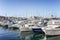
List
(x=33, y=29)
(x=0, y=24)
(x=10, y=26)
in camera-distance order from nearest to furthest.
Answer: (x=33, y=29) → (x=10, y=26) → (x=0, y=24)

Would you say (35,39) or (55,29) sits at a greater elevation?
(55,29)

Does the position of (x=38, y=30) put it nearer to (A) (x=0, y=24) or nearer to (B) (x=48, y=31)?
(B) (x=48, y=31)

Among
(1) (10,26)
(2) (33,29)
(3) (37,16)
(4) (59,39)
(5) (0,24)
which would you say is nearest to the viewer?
(4) (59,39)

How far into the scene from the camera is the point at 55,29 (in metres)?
20.1

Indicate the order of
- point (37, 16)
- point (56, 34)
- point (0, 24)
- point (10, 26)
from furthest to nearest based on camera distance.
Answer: point (37, 16)
point (0, 24)
point (10, 26)
point (56, 34)

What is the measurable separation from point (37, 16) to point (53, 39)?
3751cm

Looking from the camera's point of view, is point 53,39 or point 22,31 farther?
point 22,31

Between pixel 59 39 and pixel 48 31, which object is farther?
pixel 48 31

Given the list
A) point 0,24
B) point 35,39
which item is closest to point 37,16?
point 0,24

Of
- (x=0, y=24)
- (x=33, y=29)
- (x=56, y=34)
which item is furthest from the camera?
(x=0, y=24)

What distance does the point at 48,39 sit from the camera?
18812mm

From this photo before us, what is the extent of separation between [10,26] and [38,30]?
13.9m

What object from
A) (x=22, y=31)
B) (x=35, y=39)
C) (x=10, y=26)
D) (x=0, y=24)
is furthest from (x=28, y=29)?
(x=0, y=24)

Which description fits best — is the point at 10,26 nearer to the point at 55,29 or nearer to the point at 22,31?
the point at 22,31
